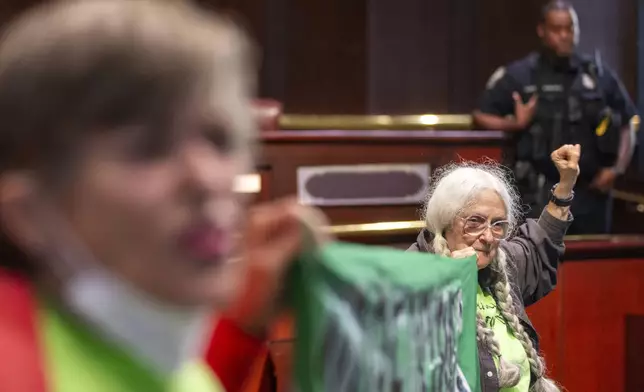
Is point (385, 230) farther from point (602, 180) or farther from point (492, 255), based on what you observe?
point (602, 180)

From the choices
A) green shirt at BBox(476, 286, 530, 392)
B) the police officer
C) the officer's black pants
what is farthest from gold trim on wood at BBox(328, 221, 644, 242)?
green shirt at BBox(476, 286, 530, 392)

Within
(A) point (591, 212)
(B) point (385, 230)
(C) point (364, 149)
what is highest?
(C) point (364, 149)

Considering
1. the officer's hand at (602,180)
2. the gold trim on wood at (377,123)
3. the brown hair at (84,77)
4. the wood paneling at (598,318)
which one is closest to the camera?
the brown hair at (84,77)

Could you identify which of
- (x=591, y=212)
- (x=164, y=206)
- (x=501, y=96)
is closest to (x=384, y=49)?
(x=501, y=96)

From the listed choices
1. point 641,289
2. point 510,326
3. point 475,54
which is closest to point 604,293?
point 641,289

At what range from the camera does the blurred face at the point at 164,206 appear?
1.67ft

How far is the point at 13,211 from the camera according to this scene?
524mm

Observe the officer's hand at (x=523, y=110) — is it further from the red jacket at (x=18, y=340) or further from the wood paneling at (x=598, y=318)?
the red jacket at (x=18, y=340)

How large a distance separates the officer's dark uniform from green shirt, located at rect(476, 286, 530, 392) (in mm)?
1605

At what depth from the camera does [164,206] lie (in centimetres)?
51

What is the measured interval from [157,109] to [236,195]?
77mm

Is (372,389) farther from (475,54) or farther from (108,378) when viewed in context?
(475,54)

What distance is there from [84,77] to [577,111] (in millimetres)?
3287

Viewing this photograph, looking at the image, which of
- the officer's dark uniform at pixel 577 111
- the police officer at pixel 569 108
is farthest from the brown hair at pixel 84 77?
the police officer at pixel 569 108
